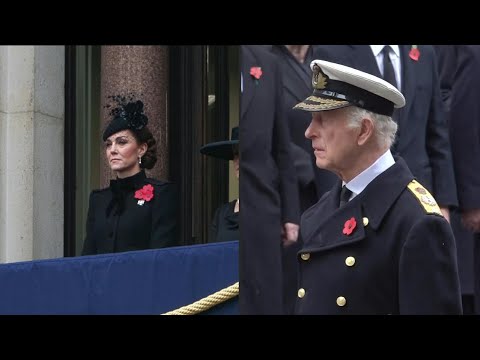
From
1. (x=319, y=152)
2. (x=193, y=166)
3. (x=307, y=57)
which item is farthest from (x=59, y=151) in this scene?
(x=319, y=152)

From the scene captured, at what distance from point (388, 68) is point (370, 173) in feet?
3.15

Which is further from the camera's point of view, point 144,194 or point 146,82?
point 146,82

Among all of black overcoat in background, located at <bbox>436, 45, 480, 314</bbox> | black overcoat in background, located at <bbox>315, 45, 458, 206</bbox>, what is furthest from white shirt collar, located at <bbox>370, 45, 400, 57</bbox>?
black overcoat in background, located at <bbox>436, 45, 480, 314</bbox>

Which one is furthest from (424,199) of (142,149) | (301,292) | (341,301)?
(142,149)

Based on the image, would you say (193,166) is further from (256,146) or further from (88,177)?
(256,146)

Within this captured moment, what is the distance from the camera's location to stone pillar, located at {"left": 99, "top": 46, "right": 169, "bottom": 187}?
9.52 m

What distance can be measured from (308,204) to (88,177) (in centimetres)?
483

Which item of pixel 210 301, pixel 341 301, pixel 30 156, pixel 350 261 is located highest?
pixel 30 156

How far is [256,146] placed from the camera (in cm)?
574

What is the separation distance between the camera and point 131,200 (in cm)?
830

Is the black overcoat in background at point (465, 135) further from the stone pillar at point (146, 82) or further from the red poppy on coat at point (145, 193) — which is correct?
the stone pillar at point (146, 82)

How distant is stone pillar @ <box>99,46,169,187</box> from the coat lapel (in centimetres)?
375

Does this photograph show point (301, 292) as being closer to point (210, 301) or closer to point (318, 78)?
point (318, 78)

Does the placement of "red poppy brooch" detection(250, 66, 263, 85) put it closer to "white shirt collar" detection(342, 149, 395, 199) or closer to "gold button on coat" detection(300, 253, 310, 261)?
"white shirt collar" detection(342, 149, 395, 199)
